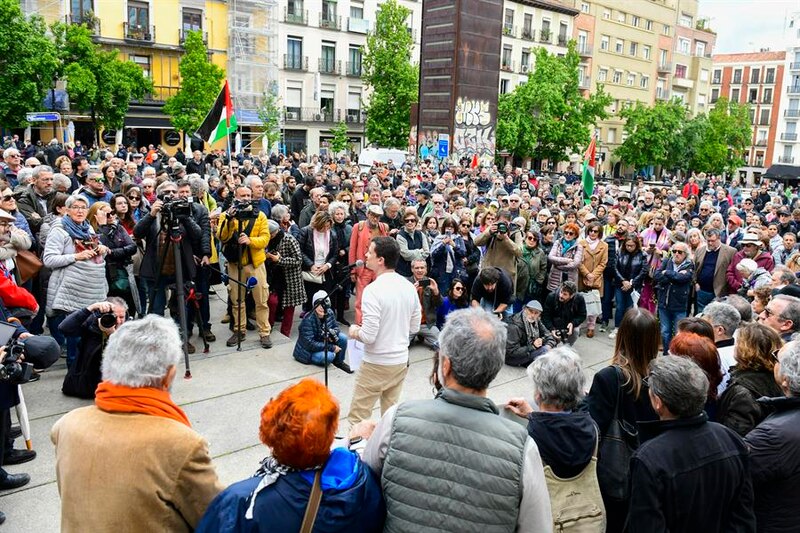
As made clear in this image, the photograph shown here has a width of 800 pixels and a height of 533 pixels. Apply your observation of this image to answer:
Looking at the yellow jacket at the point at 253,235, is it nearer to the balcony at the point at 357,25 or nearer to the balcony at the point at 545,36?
the balcony at the point at 357,25

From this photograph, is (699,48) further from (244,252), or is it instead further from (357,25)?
(244,252)

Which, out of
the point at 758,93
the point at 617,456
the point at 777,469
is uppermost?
the point at 758,93

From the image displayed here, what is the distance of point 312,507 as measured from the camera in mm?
2082

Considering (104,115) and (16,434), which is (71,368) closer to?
(16,434)

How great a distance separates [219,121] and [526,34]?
42657 mm

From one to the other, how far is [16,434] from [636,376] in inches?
181

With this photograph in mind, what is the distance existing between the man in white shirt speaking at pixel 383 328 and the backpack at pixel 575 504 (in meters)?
1.93

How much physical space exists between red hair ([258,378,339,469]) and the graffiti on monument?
90.2ft

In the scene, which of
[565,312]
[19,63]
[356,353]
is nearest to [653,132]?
[19,63]

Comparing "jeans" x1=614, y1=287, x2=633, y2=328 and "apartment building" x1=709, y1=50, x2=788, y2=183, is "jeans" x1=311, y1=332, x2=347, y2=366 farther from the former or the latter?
"apartment building" x1=709, y1=50, x2=788, y2=183

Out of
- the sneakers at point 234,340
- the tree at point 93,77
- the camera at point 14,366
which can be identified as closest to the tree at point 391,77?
the tree at point 93,77

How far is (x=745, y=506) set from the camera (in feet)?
8.88

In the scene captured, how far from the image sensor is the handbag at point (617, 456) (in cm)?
305

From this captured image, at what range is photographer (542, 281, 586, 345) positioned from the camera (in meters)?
7.96
